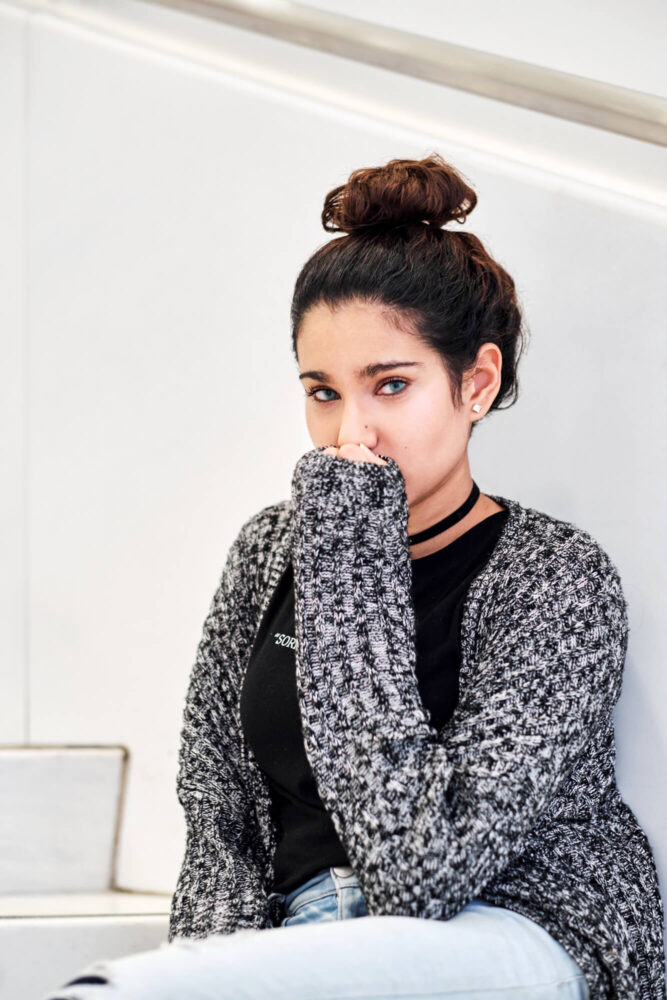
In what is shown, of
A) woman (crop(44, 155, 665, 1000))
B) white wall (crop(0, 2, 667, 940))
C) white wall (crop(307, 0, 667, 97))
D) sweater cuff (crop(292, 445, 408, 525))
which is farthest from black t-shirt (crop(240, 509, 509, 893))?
white wall (crop(307, 0, 667, 97))

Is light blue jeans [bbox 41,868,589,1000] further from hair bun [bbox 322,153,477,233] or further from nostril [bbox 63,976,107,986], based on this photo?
hair bun [bbox 322,153,477,233]

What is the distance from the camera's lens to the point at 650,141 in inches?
49.0

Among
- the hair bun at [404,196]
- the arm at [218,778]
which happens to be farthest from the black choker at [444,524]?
the hair bun at [404,196]

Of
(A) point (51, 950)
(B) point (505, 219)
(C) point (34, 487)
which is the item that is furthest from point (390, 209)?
(A) point (51, 950)

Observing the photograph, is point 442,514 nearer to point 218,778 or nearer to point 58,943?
point 218,778

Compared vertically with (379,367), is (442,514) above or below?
below

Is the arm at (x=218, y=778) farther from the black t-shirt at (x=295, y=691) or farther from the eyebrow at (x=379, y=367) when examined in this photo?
the eyebrow at (x=379, y=367)

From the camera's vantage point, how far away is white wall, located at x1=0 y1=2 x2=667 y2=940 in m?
1.71

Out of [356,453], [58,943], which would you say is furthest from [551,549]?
[58,943]

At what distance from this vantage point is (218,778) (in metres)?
1.32

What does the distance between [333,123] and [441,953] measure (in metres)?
1.22

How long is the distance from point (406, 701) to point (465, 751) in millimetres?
77

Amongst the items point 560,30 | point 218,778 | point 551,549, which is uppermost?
point 560,30

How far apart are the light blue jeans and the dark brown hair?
588 millimetres
